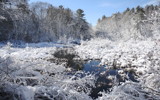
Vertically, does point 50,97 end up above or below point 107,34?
below

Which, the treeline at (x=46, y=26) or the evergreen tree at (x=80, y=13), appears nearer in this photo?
the treeline at (x=46, y=26)

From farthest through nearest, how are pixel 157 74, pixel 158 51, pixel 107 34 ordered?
pixel 107 34 < pixel 158 51 < pixel 157 74

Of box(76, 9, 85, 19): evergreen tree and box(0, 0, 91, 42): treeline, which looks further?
box(76, 9, 85, 19): evergreen tree

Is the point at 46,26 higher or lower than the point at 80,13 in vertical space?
lower

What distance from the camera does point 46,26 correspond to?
2836 cm

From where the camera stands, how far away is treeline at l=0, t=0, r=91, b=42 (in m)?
21.2

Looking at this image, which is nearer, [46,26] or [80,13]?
[46,26]

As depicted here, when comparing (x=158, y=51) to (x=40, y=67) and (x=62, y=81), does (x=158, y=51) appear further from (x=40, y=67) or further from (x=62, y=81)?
(x=40, y=67)

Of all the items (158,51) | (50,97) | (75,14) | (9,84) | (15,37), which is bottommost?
(50,97)

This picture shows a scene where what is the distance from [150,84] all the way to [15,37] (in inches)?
840

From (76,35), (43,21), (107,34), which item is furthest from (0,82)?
(107,34)

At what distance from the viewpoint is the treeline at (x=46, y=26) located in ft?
69.6

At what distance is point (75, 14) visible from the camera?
33156 millimetres

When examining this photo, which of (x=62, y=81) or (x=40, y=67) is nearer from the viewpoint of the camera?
(x=62, y=81)
